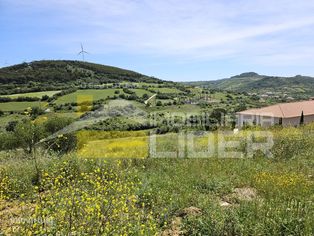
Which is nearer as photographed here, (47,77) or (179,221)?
(179,221)

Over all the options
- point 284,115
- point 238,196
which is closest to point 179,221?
point 238,196

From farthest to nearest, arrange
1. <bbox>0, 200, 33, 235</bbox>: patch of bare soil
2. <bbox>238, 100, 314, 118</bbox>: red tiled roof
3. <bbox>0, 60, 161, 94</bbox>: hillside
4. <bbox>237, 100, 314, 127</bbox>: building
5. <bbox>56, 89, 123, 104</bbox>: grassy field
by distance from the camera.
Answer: <bbox>0, 60, 161, 94</bbox>: hillside, <bbox>56, 89, 123, 104</bbox>: grassy field, <bbox>238, 100, 314, 118</bbox>: red tiled roof, <bbox>237, 100, 314, 127</bbox>: building, <bbox>0, 200, 33, 235</bbox>: patch of bare soil

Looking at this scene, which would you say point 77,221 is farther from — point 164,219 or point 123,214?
point 164,219

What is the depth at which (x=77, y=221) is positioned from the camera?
446cm

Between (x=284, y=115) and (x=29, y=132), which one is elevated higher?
(x=29, y=132)

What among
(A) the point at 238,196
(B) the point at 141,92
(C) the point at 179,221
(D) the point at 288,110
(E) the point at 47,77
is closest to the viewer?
(C) the point at 179,221

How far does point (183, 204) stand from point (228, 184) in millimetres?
1920

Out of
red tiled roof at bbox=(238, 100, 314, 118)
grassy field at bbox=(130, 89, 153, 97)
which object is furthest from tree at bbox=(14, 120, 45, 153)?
grassy field at bbox=(130, 89, 153, 97)

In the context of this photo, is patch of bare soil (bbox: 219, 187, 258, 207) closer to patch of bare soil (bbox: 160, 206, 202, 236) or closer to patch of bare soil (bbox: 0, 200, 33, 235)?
patch of bare soil (bbox: 160, 206, 202, 236)

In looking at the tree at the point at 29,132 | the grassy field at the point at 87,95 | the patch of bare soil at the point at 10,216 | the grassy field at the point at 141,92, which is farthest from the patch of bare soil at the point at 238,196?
the grassy field at the point at 141,92

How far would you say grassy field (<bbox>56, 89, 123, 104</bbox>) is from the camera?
2351 inches

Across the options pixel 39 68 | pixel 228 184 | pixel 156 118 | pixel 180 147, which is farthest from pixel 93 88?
pixel 228 184

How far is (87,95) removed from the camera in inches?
2485

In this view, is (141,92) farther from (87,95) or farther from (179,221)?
(179,221)
